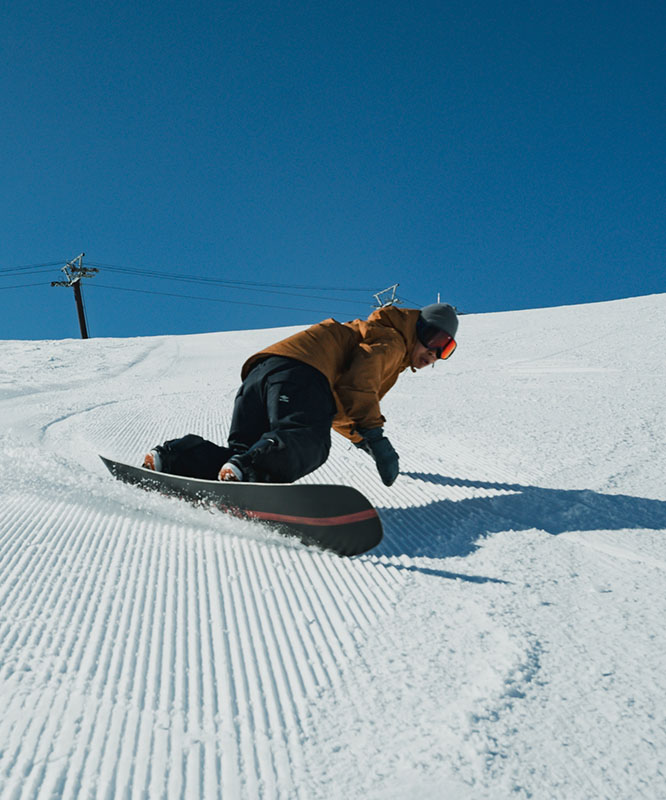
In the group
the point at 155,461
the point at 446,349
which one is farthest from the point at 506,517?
the point at 155,461

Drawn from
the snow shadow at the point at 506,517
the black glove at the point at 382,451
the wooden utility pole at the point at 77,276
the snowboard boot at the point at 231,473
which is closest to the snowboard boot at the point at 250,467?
the snowboard boot at the point at 231,473

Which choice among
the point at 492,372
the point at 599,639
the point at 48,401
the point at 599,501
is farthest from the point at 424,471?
the point at 48,401

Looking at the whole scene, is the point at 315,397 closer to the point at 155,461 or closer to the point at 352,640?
the point at 155,461

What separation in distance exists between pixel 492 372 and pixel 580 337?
281 centimetres

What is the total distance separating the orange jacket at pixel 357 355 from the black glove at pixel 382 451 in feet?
0.14

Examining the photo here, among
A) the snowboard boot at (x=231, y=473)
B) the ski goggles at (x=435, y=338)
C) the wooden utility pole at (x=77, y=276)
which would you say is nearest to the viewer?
the snowboard boot at (x=231, y=473)

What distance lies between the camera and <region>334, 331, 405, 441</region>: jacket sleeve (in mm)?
2434

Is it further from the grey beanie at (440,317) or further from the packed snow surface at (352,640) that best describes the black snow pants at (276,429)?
the grey beanie at (440,317)

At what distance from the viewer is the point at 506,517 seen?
7.41 feet

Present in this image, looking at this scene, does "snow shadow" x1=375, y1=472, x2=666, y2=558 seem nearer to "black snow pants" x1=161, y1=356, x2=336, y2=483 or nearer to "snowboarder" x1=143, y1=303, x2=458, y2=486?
"snowboarder" x1=143, y1=303, x2=458, y2=486

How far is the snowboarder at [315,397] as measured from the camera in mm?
2242

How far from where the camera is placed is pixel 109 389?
7.14 m

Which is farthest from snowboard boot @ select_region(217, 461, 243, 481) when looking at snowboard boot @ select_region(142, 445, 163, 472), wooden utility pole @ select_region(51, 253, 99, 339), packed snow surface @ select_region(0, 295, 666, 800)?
wooden utility pole @ select_region(51, 253, 99, 339)

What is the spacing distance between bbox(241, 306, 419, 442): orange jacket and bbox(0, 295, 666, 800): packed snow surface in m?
0.47
